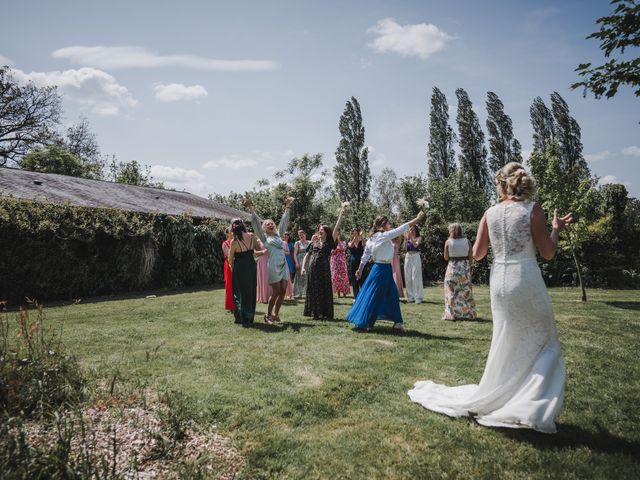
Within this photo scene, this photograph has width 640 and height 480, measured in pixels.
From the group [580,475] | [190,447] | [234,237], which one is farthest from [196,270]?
[580,475]

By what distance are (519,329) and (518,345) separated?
15cm

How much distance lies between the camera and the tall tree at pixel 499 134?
4012 centimetres

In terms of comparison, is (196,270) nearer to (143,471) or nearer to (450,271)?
(450,271)

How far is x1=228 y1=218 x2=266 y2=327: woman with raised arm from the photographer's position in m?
8.37

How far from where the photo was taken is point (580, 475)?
283cm

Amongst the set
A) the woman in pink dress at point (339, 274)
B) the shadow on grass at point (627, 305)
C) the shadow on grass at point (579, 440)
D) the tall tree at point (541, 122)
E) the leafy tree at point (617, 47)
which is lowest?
the shadow on grass at point (579, 440)

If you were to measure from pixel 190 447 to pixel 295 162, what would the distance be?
42040 millimetres

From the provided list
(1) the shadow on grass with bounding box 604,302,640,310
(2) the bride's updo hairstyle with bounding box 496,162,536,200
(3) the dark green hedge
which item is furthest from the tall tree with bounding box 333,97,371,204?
(2) the bride's updo hairstyle with bounding box 496,162,536,200

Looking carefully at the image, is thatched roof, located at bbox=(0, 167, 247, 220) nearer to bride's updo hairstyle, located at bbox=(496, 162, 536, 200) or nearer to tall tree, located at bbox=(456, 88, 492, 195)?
bride's updo hairstyle, located at bbox=(496, 162, 536, 200)

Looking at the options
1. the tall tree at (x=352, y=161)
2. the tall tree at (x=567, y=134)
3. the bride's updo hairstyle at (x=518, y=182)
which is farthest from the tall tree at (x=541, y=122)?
the bride's updo hairstyle at (x=518, y=182)

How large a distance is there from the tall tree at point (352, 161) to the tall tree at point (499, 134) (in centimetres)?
1309

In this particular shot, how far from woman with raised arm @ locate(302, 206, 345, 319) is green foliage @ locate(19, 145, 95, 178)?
35273mm

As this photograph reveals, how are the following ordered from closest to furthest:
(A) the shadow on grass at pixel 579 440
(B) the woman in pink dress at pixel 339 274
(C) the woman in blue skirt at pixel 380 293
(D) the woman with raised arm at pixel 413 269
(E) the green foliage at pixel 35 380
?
(A) the shadow on grass at pixel 579 440
(E) the green foliage at pixel 35 380
(C) the woman in blue skirt at pixel 380 293
(D) the woman with raised arm at pixel 413 269
(B) the woman in pink dress at pixel 339 274

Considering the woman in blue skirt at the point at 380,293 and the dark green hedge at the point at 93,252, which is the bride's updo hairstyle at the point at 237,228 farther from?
the dark green hedge at the point at 93,252
